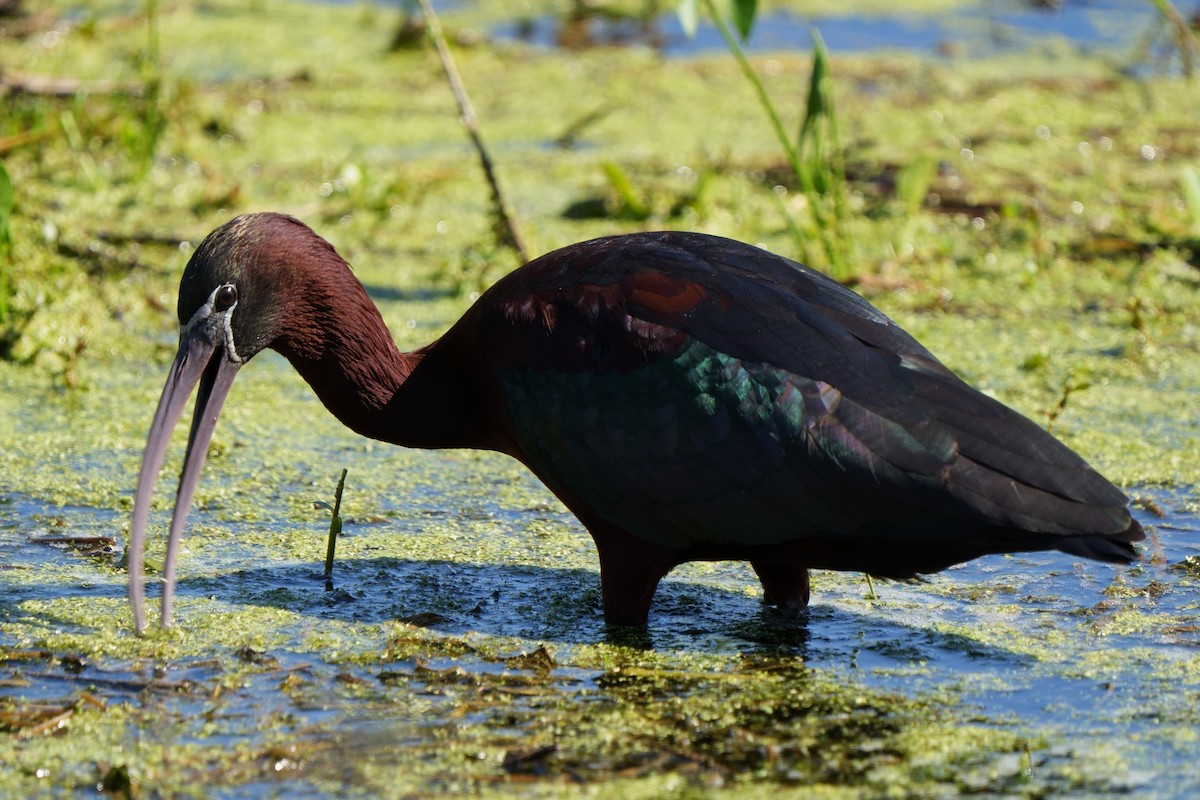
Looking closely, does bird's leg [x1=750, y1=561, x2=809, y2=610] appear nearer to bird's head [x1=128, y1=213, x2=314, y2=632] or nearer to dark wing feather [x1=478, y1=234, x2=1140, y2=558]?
dark wing feather [x1=478, y1=234, x2=1140, y2=558]

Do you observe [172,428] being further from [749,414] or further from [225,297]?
[749,414]

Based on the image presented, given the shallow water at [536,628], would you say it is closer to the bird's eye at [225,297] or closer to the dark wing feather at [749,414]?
the dark wing feather at [749,414]

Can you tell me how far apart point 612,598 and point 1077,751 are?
4.05ft

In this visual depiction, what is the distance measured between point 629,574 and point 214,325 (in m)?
1.18

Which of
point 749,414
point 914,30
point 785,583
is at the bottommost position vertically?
point 785,583

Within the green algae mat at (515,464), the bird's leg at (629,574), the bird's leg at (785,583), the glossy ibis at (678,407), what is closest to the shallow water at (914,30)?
the green algae mat at (515,464)

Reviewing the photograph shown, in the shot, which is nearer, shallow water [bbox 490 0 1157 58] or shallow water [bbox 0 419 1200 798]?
shallow water [bbox 0 419 1200 798]

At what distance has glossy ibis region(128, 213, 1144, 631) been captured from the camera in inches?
147

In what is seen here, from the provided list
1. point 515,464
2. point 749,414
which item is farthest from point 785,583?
point 515,464

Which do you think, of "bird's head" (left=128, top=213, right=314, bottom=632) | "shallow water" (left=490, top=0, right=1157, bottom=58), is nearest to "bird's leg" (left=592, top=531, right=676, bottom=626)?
"bird's head" (left=128, top=213, right=314, bottom=632)

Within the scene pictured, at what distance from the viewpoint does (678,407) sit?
156 inches

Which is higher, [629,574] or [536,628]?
[629,574]

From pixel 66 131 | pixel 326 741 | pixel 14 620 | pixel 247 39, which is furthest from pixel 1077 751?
pixel 247 39

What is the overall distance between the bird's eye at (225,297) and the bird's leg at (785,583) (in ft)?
4.71
